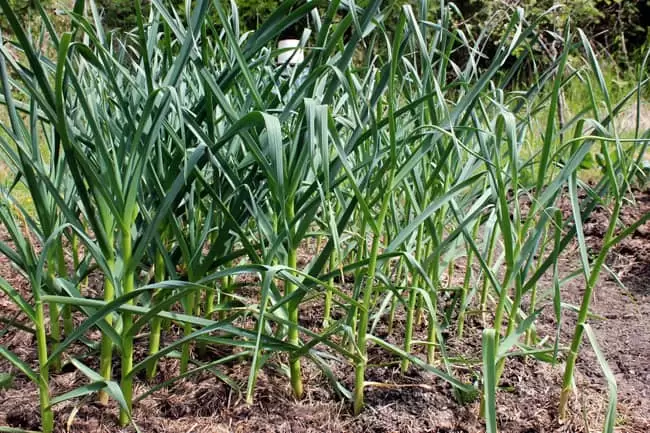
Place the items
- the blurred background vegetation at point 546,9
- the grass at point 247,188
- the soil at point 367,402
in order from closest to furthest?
the grass at point 247,188 → the soil at point 367,402 → the blurred background vegetation at point 546,9

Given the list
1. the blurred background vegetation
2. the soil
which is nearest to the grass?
the soil

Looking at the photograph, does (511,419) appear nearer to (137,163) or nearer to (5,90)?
(137,163)

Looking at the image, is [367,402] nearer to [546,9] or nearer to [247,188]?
[247,188]

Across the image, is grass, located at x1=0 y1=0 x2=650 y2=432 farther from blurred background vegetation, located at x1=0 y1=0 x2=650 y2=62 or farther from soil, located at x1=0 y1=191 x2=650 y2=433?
blurred background vegetation, located at x1=0 y1=0 x2=650 y2=62

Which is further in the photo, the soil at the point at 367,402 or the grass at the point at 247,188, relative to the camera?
the soil at the point at 367,402

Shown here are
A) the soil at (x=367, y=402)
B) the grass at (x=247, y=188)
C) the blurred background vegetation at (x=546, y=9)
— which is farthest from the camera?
the blurred background vegetation at (x=546, y=9)

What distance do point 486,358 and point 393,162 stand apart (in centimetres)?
31

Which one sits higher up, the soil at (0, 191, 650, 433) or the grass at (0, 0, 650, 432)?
the grass at (0, 0, 650, 432)

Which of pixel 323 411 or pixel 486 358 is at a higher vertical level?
pixel 486 358

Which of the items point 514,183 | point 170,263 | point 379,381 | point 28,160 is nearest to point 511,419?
point 379,381

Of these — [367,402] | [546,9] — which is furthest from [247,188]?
[546,9]

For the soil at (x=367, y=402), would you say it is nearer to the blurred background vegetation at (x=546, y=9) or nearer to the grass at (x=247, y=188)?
the grass at (x=247, y=188)

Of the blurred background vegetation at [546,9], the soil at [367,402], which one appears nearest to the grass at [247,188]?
the soil at [367,402]

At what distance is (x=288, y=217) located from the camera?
3.36 feet
